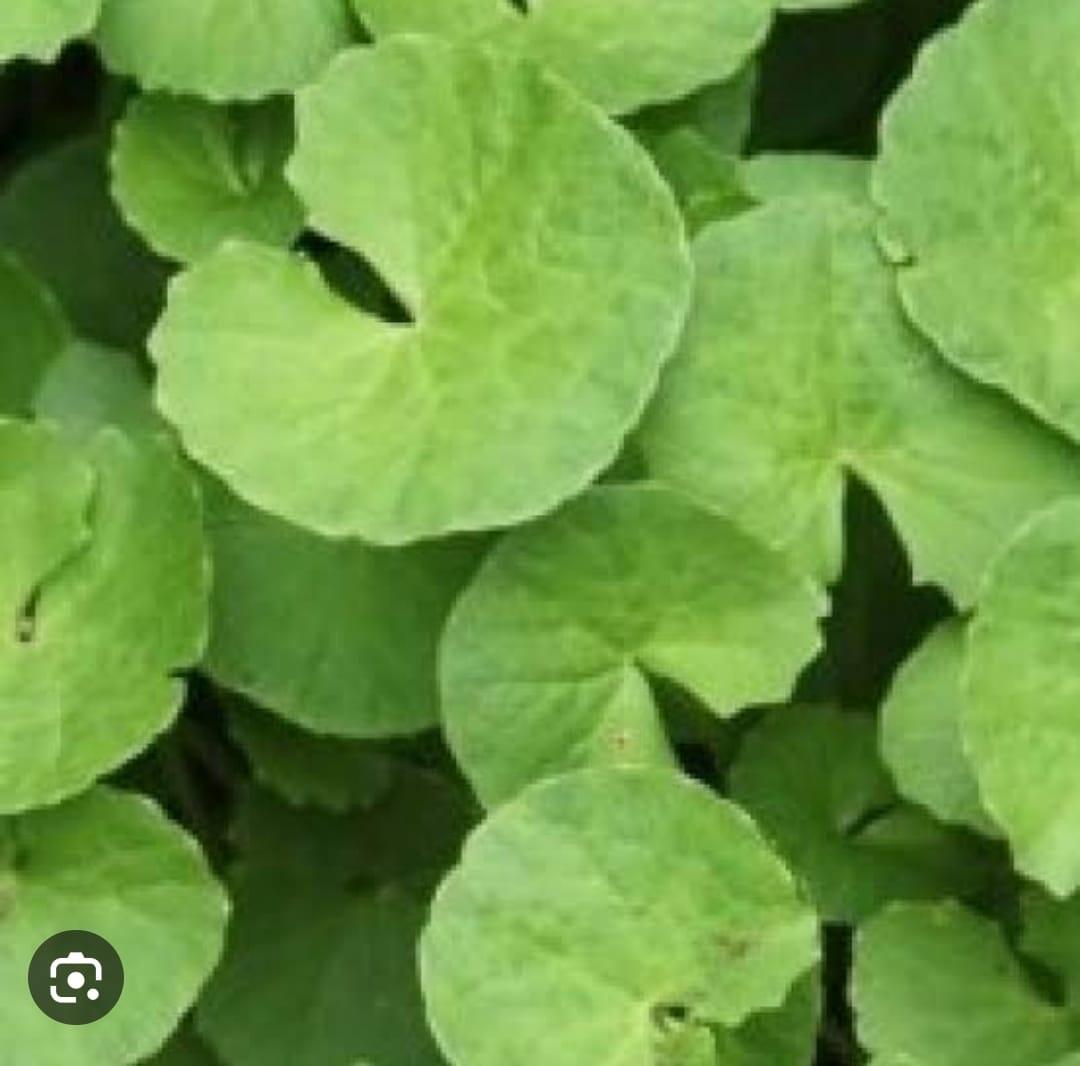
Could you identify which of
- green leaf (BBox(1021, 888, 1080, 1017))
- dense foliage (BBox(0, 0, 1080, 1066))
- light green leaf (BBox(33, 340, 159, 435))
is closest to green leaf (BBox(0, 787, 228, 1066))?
dense foliage (BBox(0, 0, 1080, 1066))

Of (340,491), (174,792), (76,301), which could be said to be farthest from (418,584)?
(76,301)

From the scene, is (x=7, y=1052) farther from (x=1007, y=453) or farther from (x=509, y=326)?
(x=1007, y=453)

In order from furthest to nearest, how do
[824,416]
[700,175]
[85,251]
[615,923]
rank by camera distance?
[85,251], [700,175], [824,416], [615,923]

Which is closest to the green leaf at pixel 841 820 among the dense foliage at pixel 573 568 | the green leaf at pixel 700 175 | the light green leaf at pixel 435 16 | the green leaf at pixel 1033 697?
the dense foliage at pixel 573 568

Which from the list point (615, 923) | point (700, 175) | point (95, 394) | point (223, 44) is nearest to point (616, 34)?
point (700, 175)

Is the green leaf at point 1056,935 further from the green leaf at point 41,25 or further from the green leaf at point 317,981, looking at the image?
the green leaf at point 41,25

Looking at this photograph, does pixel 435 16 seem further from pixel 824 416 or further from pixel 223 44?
pixel 824 416
